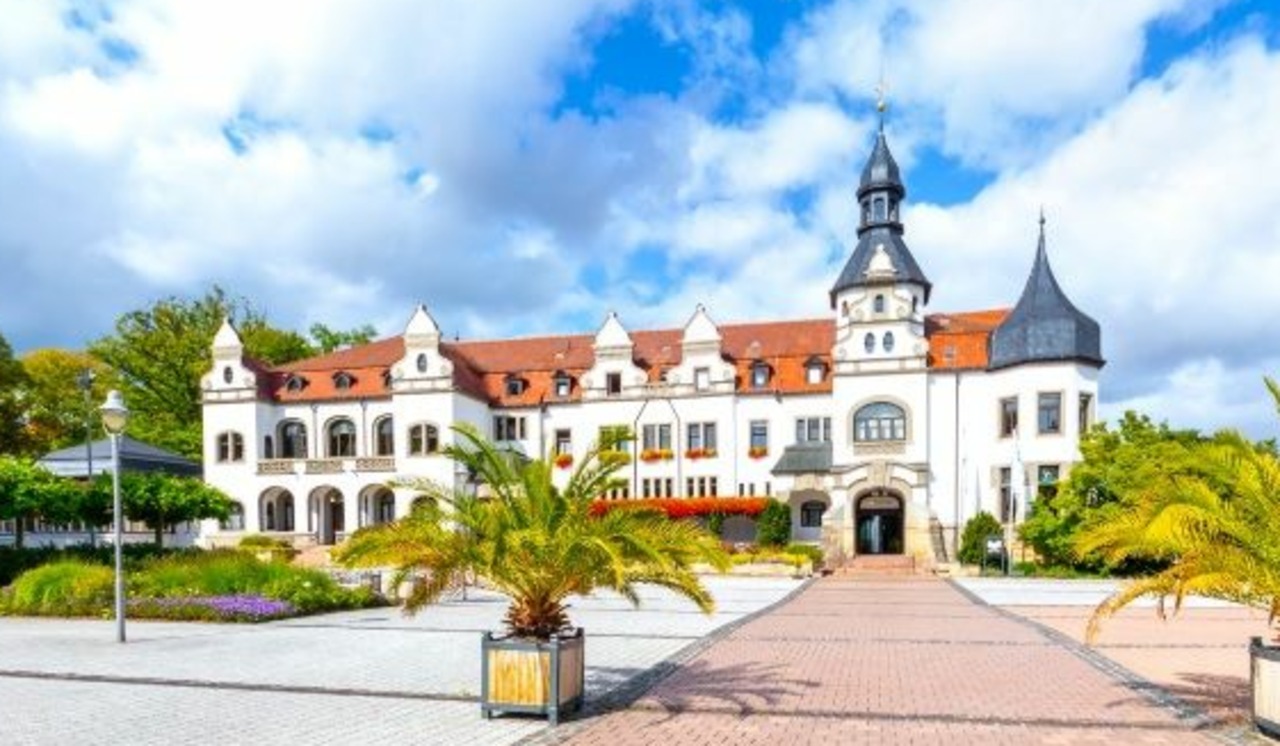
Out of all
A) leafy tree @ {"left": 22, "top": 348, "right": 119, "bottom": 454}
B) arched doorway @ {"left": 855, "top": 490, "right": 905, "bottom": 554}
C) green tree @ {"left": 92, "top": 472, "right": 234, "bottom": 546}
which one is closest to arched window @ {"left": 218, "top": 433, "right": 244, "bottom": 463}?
leafy tree @ {"left": 22, "top": 348, "right": 119, "bottom": 454}

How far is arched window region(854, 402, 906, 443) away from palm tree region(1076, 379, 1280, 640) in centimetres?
3030

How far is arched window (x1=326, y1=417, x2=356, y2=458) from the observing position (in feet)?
151

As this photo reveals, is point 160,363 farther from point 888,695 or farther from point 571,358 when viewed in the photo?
point 888,695

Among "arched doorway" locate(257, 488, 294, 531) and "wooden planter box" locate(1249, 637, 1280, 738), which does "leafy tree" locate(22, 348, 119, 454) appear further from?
"wooden planter box" locate(1249, 637, 1280, 738)

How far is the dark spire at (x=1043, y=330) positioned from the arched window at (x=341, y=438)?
31.1 meters

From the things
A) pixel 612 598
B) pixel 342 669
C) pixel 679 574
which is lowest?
pixel 612 598

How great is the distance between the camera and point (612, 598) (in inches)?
906

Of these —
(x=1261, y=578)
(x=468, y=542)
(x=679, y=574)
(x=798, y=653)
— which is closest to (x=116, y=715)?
(x=468, y=542)

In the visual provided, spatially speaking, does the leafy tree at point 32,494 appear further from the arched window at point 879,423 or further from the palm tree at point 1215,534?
the arched window at point 879,423

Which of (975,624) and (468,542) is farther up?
(468,542)

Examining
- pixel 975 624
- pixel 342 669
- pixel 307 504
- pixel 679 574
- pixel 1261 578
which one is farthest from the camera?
pixel 307 504

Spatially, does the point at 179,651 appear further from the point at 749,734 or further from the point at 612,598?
the point at 612,598

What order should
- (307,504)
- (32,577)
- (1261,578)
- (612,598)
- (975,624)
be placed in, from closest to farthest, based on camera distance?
(1261,578)
(975,624)
(32,577)
(612,598)
(307,504)

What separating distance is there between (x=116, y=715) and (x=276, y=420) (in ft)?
129
